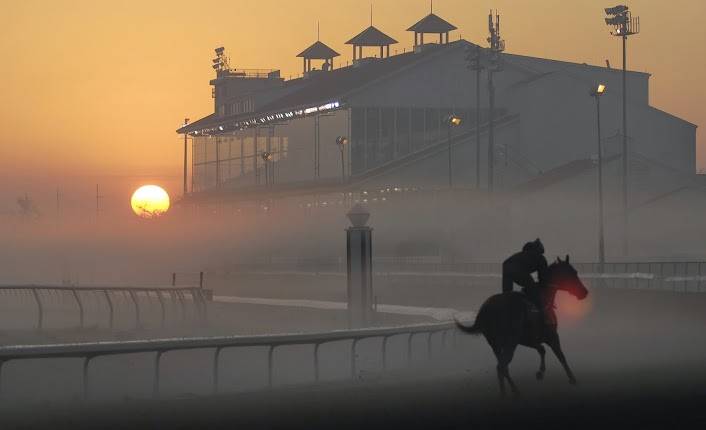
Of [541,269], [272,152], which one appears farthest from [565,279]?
[272,152]

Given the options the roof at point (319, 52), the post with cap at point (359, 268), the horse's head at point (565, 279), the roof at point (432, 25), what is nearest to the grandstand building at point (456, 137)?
the roof at point (432, 25)

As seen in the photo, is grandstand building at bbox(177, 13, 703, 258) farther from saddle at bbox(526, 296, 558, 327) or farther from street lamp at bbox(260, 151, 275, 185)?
saddle at bbox(526, 296, 558, 327)

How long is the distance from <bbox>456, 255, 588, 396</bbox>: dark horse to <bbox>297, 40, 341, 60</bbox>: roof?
374ft

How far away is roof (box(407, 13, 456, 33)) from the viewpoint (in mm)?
113438

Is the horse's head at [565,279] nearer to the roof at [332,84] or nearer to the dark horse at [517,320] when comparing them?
the dark horse at [517,320]

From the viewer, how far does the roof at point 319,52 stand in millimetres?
130375

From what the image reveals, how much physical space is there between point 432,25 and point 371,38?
7826 mm

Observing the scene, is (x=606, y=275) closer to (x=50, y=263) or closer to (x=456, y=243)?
(x=456, y=243)

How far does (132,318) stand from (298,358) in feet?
41.1

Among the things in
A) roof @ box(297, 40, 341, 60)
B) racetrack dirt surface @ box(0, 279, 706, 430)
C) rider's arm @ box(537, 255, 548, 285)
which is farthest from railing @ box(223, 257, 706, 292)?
roof @ box(297, 40, 341, 60)

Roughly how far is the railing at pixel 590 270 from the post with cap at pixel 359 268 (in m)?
11.3

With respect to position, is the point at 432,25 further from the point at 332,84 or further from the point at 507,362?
the point at 507,362

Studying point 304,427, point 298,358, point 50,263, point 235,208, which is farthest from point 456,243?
point 304,427

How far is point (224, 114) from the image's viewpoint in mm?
113188
